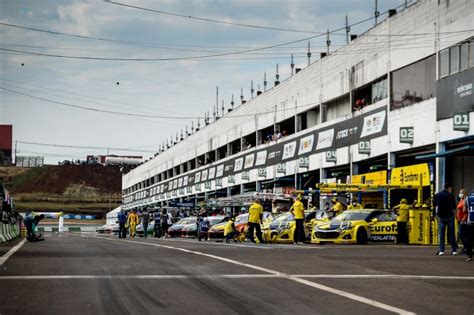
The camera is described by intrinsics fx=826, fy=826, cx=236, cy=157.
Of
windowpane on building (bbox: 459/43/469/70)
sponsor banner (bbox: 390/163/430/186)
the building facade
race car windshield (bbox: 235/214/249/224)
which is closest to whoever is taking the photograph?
windowpane on building (bbox: 459/43/469/70)

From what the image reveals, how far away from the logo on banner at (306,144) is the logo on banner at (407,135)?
48.8ft

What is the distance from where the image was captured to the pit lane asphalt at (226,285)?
10.2 meters

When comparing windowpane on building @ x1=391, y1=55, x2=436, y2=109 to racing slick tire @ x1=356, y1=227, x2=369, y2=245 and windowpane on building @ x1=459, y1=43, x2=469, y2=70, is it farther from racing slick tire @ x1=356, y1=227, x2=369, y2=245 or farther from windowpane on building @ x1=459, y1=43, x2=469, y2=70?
racing slick tire @ x1=356, y1=227, x2=369, y2=245

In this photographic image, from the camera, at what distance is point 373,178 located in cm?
4109

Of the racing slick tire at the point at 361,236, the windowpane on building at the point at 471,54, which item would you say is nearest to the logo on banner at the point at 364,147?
the windowpane on building at the point at 471,54

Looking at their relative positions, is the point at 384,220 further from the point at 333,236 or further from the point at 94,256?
the point at 94,256

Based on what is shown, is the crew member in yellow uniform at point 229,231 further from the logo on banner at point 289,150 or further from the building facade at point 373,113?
the logo on banner at point 289,150

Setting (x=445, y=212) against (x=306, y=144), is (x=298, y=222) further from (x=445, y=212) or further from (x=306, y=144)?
(x=306, y=144)

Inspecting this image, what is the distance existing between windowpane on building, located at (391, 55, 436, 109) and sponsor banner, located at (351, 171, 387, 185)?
3.41m

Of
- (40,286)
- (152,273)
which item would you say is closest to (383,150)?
(152,273)

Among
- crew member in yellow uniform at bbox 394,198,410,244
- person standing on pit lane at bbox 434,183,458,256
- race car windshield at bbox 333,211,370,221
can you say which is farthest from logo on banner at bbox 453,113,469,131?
person standing on pit lane at bbox 434,183,458,256

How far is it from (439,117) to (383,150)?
6.60m

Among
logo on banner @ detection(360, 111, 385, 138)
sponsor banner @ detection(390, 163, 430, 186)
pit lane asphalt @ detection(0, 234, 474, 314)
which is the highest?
logo on banner @ detection(360, 111, 385, 138)

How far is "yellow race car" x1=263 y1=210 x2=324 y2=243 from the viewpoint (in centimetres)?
3275
